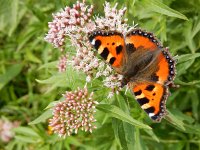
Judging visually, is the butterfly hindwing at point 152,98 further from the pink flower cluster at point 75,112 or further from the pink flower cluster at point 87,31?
the pink flower cluster at point 75,112

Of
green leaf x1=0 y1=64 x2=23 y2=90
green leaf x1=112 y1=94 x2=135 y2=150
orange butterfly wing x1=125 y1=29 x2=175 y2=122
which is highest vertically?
green leaf x1=0 y1=64 x2=23 y2=90

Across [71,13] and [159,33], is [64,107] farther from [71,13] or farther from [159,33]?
[159,33]

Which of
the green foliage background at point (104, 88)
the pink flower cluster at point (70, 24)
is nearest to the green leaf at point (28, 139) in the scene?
the green foliage background at point (104, 88)

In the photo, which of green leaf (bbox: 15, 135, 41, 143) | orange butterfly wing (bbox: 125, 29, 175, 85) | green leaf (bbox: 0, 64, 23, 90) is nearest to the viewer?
orange butterfly wing (bbox: 125, 29, 175, 85)

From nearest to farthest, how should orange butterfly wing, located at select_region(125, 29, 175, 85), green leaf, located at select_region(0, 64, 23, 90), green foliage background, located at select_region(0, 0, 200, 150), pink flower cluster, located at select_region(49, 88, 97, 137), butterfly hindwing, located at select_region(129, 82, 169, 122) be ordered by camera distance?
butterfly hindwing, located at select_region(129, 82, 169, 122)
pink flower cluster, located at select_region(49, 88, 97, 137)
orange butterfly wing, located at select_region(125, 29, 175, 85)
green foliage background, located at select_region(0, 0, 200, 150)
green leaf, located at select_region(0, 64, 23, 90)

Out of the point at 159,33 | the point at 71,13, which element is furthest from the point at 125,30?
the point at 159,33

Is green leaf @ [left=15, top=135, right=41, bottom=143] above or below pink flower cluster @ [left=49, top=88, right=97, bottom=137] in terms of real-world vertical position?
above

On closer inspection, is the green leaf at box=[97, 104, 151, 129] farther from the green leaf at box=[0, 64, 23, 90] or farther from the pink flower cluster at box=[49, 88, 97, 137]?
the green leaf at box=[0, 64, 23, 90]

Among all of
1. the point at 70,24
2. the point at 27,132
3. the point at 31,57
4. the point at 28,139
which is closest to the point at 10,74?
the point at 31,57

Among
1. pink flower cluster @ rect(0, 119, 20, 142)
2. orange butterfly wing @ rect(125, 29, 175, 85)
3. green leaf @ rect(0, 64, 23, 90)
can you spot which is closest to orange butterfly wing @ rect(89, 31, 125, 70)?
orange butterfly wing @ rect(125, 29, 175, 85)
